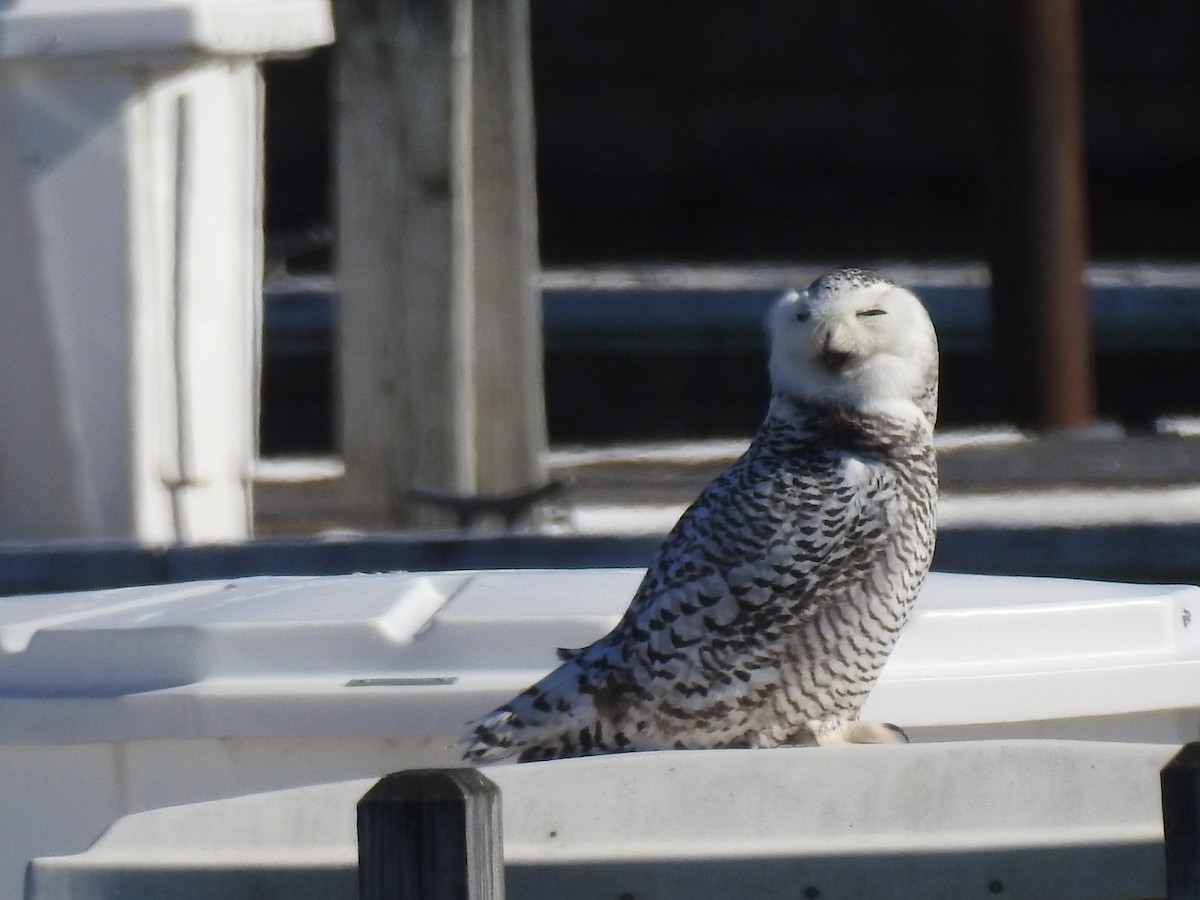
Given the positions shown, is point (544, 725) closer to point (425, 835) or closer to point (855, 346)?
point (855, 346)

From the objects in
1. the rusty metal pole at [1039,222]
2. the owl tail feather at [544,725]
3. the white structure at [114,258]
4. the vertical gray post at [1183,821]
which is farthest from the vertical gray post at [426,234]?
the rusty metal pole at [1039,222]

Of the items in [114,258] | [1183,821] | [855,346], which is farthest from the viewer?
[114,258]

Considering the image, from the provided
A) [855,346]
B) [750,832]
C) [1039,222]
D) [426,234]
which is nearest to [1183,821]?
[750,832]

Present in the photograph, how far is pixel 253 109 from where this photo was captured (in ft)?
13.6

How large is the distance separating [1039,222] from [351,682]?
16.0 feet

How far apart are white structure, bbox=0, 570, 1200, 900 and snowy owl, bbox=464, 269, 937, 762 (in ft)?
0.29

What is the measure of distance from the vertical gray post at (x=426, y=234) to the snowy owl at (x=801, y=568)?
4.01 ft

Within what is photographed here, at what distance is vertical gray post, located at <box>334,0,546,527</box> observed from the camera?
158 inches

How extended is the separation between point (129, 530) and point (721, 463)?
1900 millimetres

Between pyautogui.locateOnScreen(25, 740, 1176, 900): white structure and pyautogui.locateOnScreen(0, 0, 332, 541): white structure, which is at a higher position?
pyautogui.locateOnScreen(0, 0, 332, 541): white structure

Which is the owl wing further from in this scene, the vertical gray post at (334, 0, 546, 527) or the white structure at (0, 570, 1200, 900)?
the vertical gray post at (334, 0, 546, 527)

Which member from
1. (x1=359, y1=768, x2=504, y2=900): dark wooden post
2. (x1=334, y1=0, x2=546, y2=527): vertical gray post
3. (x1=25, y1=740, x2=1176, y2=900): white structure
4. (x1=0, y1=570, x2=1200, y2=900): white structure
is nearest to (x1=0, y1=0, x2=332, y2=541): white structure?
(x1=334, y1=0, x2=546, y2=527): vertical gray post

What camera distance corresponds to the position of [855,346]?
2.88m

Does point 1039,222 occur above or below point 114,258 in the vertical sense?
above
